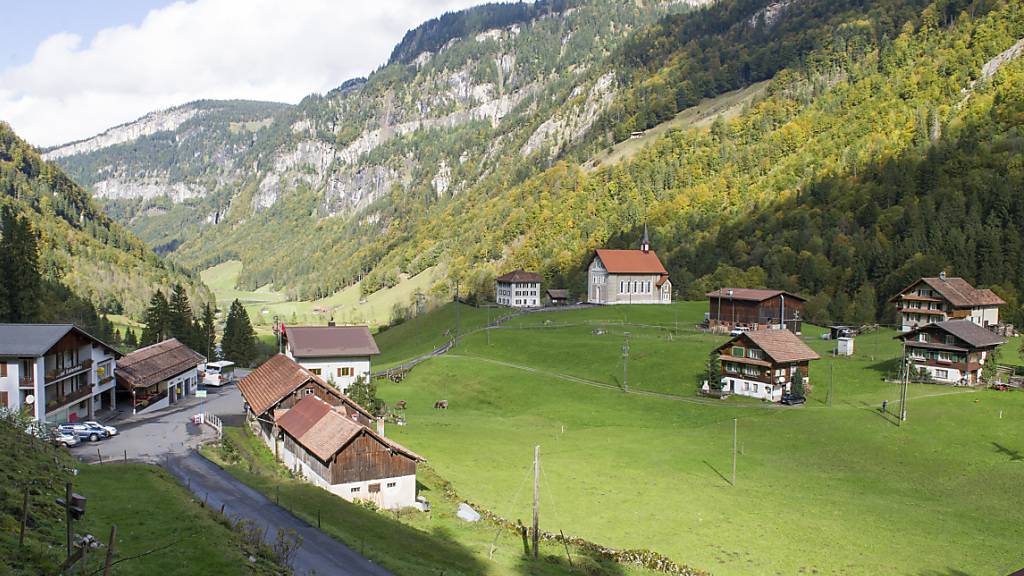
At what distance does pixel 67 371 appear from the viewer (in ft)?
193

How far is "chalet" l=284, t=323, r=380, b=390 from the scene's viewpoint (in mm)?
78500

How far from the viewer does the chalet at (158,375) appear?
69625mm

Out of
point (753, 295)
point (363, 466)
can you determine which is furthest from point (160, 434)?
point (753, 295)

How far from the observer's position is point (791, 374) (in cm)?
7219

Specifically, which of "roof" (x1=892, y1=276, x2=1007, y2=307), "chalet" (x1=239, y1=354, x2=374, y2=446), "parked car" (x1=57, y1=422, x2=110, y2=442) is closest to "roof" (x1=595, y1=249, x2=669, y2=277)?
"roof" (x1=892, y1=276, x2=1007, y2=307)

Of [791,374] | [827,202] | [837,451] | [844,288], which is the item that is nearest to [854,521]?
[837,451]

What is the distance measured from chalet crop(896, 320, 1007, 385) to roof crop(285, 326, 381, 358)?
5731 centimetres

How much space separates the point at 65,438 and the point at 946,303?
330 ft

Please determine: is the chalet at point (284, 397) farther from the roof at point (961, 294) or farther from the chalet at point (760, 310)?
the roof at point (961, 294)

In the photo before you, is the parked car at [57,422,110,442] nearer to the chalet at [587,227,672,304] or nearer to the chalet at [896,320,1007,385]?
the chalet at [896,320,1007,385]

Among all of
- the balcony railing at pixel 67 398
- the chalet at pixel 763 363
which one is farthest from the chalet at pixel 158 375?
the chalet at pixel 763 363

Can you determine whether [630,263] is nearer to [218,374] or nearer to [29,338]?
[218,374]

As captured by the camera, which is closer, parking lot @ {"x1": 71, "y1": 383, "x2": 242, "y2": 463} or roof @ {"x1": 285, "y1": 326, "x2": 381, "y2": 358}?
parking lot @ {"x1": 71, "y1": 383, "x2": 242, "y2": 463}

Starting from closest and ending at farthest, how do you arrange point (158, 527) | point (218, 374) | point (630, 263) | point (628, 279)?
point (158, 527) → point (218, 374) → point (628, 279) → point (630, 263)
